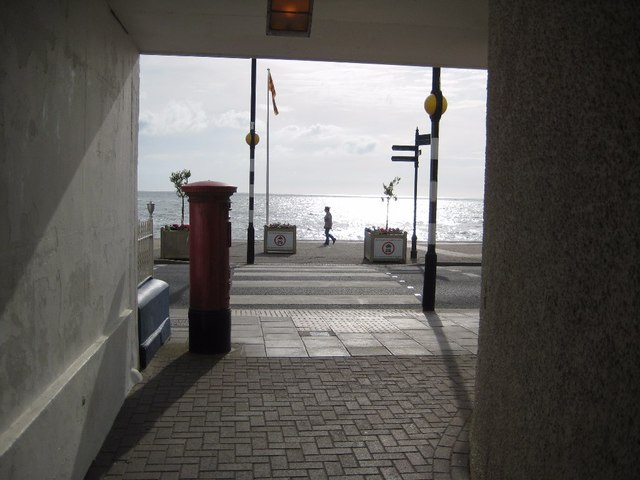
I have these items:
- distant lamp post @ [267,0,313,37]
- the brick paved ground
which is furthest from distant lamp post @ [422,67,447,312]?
distant lamp post @ [267,0,313,37]

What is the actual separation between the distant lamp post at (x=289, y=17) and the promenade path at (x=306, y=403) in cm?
312

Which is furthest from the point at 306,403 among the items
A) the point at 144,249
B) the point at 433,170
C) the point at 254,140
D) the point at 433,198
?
the point at 254,140

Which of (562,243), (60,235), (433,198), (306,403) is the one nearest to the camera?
(562,243)

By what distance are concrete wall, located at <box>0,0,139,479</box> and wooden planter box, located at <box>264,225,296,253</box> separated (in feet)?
50.3

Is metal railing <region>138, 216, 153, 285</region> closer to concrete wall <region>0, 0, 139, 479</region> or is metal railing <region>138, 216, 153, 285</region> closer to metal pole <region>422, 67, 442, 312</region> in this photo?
concrete wall <region>0, 0, 139, 479</region>

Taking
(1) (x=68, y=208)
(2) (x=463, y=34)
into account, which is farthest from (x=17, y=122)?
(2) (x=463, y=34)

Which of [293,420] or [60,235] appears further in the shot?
[293,420]

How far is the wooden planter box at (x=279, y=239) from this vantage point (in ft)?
68.6

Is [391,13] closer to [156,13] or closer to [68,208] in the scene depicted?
[156,13]

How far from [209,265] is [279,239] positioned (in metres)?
13.9

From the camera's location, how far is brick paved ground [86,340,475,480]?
4.28 m

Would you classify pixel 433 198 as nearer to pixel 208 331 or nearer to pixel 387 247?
pixel 208 331

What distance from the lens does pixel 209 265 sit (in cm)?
708

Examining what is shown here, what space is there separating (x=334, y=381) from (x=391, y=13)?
343 cm
